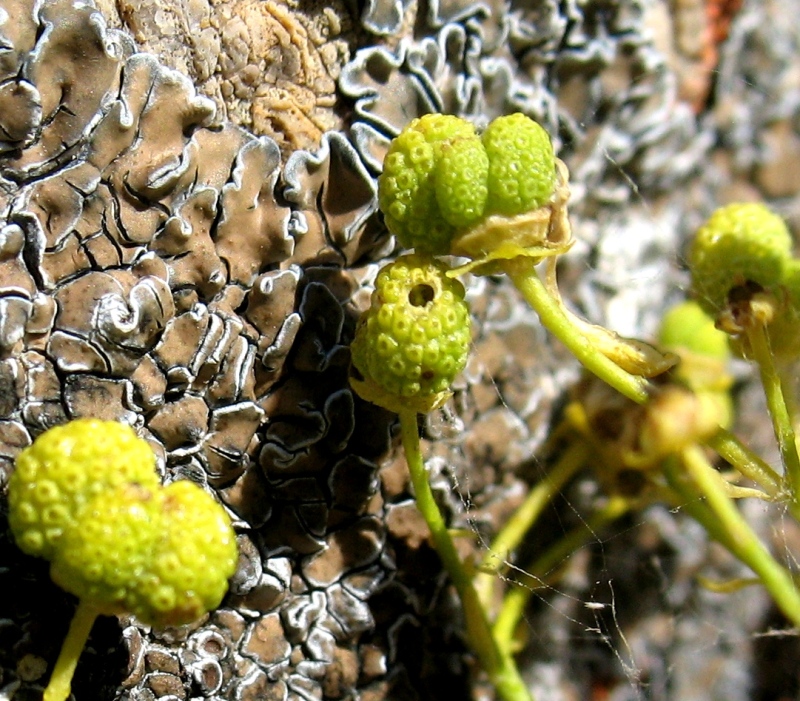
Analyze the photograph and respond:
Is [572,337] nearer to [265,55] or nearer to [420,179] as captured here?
[420,179]

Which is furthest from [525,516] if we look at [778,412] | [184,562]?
[184,562]

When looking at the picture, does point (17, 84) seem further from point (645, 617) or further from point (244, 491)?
point (645, 617)

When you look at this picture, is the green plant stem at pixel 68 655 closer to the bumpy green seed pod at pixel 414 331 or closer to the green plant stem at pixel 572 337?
the bumpy green seed pod at pixel 414 331

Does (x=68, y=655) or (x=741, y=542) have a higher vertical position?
(x=68, y=655)

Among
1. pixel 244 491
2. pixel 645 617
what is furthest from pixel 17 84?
pixel 645 617

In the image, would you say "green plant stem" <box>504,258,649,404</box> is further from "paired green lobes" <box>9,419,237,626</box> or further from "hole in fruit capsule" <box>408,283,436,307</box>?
"paired green lobes" <box>9,419,237,626</box>

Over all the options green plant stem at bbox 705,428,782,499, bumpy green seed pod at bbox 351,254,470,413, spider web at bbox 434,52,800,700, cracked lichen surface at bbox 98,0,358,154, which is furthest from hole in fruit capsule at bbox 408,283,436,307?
spider web at bbox 434,52,800,700
